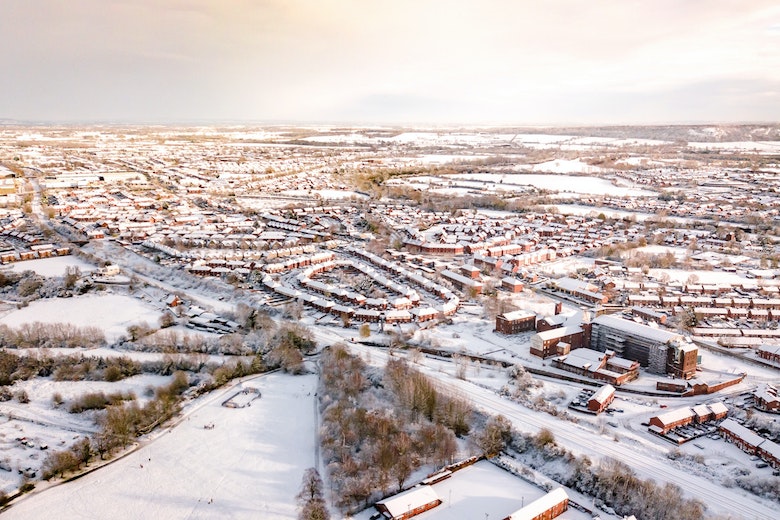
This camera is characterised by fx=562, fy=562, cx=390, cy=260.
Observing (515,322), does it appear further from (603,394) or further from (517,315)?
(603,394)

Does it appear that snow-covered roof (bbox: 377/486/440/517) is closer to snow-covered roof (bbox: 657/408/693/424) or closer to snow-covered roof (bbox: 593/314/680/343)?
snow-covered roof (bbox: 657/408/693/424)

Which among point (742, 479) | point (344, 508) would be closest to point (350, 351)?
point (344, 508)

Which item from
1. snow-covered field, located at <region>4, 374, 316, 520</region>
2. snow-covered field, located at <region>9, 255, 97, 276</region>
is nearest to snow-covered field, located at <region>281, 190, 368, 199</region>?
snow-covered field, located at <region>9, 255, 97, 276</region>

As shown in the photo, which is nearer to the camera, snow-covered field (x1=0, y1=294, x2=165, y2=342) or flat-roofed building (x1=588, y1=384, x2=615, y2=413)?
flat-roofed building (x1=588, y1=384, x2=615, y2=413)

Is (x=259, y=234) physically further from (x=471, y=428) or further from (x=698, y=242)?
(x=698, y=242)

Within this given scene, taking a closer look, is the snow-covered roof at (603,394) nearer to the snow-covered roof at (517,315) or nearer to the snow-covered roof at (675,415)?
the snow-covered roof at (675,415)

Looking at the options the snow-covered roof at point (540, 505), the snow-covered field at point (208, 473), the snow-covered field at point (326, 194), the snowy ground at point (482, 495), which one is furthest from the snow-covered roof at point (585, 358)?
the snow-covered field at point (326, 194)

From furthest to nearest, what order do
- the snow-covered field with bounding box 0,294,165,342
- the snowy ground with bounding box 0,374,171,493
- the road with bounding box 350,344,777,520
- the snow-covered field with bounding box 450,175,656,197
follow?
the snow-covered field with bounding box 450,175,656,197 < the snow-covered field with bounding box 0,294,165,342 < the snowy ground with bounding box 0,374,171,493 < the road with bounding box 350,344,777,520
